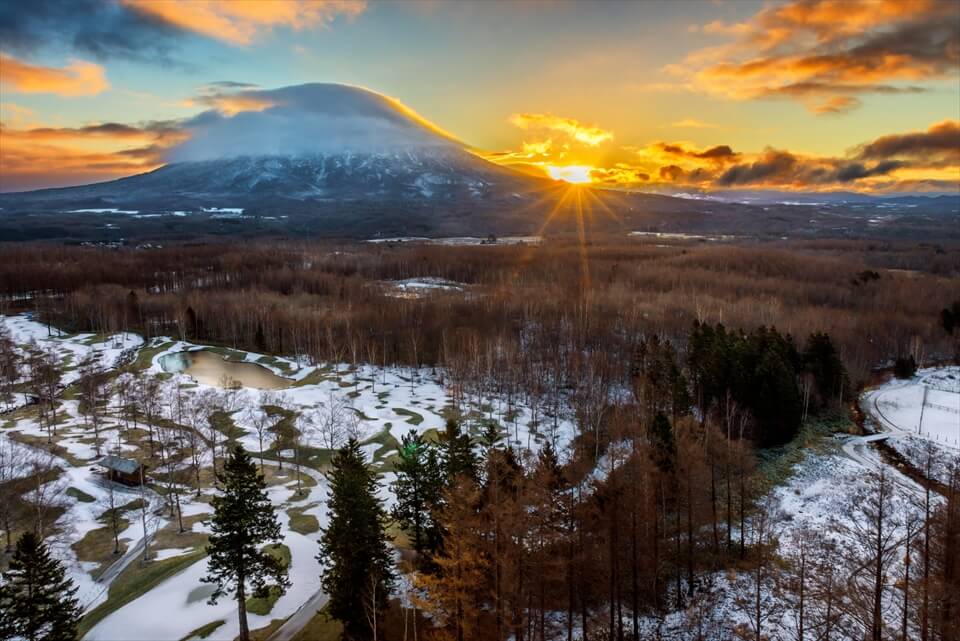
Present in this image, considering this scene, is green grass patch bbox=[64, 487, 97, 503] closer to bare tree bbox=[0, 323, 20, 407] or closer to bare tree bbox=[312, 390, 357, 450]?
bare tree bbox=[312, 390, 357, 450]

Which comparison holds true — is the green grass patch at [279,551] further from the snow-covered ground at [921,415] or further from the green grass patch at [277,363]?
the snow-covered ground at [921,415]

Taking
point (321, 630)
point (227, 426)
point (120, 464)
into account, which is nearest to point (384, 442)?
point (227, 426)

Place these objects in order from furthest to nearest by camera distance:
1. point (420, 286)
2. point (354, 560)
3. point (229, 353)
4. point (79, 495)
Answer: point (420, 286)
point (229, 353)
point (79, 495)
point (354, 560)

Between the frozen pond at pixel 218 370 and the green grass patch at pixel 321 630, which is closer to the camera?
the green grass patch at pixel 321 630

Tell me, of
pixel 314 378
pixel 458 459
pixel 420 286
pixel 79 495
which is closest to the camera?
pixel 458 459

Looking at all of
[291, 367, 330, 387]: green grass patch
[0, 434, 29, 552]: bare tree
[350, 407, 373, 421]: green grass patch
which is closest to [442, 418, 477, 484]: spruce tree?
[0, 434, 29, 552]: bare tree

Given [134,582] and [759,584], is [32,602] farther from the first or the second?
[759,584]

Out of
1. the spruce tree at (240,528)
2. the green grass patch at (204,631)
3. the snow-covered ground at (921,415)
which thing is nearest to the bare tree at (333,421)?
the green grass patch at (204,631)
